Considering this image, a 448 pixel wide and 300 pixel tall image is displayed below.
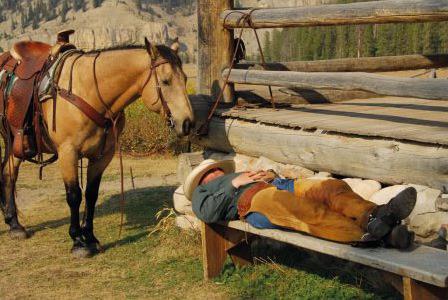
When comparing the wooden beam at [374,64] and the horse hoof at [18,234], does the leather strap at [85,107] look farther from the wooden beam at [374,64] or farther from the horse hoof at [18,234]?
the wooden beam at [374,64]

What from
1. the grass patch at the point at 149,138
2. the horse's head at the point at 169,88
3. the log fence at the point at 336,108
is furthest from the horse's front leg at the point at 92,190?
the grass patch at the point at 149,138

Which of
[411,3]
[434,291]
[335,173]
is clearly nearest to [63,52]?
[335,173]

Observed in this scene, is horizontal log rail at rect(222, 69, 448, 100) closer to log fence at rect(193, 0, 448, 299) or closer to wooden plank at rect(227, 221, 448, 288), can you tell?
log fence at rect(193, 0, 448, 299)

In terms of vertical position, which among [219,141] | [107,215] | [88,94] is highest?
[88,94]

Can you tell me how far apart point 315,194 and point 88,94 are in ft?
A: 8.61

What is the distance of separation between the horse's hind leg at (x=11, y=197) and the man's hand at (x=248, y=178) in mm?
3299

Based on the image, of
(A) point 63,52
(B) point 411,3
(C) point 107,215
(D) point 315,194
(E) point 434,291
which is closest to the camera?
(E) point 434,291

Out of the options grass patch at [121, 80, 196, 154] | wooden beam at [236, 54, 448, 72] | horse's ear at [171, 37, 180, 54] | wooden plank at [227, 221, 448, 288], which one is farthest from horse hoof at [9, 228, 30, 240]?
grass patch at [121, 80, 196, 154]

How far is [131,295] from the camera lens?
16.7 ft

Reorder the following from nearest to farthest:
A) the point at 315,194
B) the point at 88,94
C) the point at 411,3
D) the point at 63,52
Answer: the point at 315,194, the point at 411,3, the point at 88,94, the point at 63,52

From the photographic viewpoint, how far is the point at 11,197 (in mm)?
7125

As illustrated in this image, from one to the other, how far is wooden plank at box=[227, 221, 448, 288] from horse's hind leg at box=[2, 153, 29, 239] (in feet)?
13.2

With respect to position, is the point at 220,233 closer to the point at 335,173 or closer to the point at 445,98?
the point at 335,173

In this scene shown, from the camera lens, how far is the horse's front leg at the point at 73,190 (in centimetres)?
586
